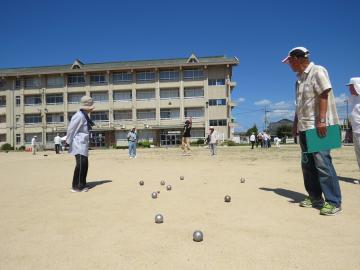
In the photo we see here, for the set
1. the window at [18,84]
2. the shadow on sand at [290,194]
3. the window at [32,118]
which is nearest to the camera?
the shadow on sand at [290,194]

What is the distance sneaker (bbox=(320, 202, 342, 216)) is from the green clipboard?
775 mm

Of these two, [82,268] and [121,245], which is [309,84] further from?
[82,268]

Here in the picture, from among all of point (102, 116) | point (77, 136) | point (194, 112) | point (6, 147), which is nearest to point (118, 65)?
point (102, 116)

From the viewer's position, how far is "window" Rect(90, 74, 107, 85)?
60991 mm

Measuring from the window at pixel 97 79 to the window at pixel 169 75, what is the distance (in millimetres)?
10935

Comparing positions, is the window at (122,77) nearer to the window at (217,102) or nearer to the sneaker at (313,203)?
the window at (217,102)

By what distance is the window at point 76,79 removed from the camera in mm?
61750

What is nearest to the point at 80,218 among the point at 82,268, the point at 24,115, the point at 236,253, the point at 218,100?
the point at 82,268

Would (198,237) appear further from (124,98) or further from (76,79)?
(76,79)

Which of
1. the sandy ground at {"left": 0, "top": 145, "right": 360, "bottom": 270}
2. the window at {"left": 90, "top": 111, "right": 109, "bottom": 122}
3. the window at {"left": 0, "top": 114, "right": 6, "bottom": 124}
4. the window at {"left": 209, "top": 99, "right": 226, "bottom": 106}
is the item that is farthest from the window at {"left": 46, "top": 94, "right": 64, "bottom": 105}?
the sandy ground at {"left": 0, "top": 145, "right": 360, "bottom": 270}

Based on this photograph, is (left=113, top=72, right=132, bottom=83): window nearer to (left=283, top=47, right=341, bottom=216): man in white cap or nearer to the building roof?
the building roof

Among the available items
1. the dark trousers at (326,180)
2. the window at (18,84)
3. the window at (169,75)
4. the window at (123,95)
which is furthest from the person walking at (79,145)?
the window at (18,84)

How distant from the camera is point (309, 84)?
4766mm

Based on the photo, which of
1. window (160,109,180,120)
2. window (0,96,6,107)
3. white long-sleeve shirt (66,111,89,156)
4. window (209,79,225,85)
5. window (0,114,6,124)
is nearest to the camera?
white long-sleeve shirt (66,111,89,156)
